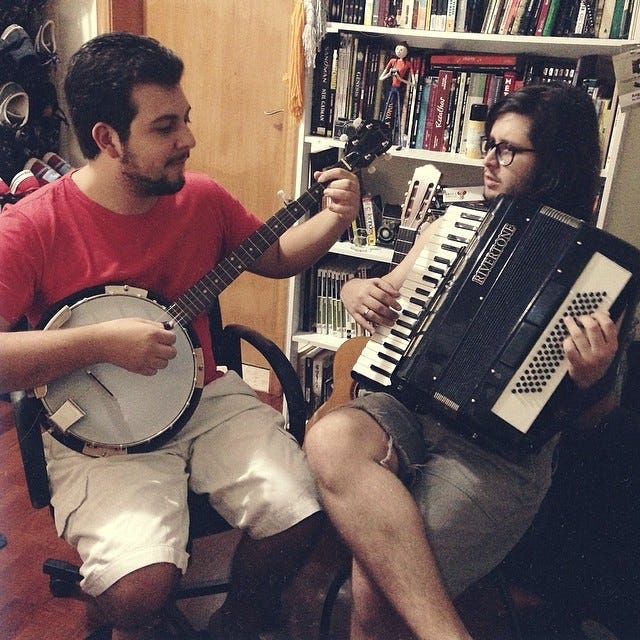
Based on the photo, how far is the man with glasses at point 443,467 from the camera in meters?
1.18

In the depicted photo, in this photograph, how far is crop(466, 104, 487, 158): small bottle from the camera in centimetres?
203

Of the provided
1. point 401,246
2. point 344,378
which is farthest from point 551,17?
point 344,378

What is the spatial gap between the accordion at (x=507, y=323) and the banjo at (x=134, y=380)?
0.36 metres

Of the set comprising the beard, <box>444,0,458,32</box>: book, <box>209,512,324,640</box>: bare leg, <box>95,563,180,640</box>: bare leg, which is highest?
<box>444,0,458,32</box>: book

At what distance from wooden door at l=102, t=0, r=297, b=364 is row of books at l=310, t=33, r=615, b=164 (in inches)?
13.3

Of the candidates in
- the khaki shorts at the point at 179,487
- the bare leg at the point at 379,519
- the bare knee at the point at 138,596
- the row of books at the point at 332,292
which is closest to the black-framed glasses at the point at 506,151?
the bare leg at the point at 379,519

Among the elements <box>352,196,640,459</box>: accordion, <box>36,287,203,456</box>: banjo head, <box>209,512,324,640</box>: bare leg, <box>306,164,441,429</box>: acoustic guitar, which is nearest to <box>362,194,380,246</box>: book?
<box>306,164,441,429</box>: acoustic guitar

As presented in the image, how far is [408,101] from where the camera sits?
215 cm

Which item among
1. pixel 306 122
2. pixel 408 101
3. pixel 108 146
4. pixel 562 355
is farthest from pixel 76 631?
pixel 408 101

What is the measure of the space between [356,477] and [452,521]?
203 millimetres

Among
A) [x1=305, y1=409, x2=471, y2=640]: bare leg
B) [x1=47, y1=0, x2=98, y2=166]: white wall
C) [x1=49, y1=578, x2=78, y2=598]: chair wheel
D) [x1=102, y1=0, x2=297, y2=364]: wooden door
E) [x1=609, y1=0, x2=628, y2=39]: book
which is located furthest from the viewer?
[x1=47, y1=0, x2=98, y2=166]: white wall

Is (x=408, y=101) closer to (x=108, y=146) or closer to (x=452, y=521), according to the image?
(x=108, y=146)

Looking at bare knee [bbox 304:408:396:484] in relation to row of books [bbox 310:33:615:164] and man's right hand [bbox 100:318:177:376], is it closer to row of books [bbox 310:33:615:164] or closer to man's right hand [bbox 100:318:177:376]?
man's right hand [bbox 100:318:177:376]

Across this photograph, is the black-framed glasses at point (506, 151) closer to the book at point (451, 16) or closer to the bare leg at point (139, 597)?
the book at point (451, 16)
